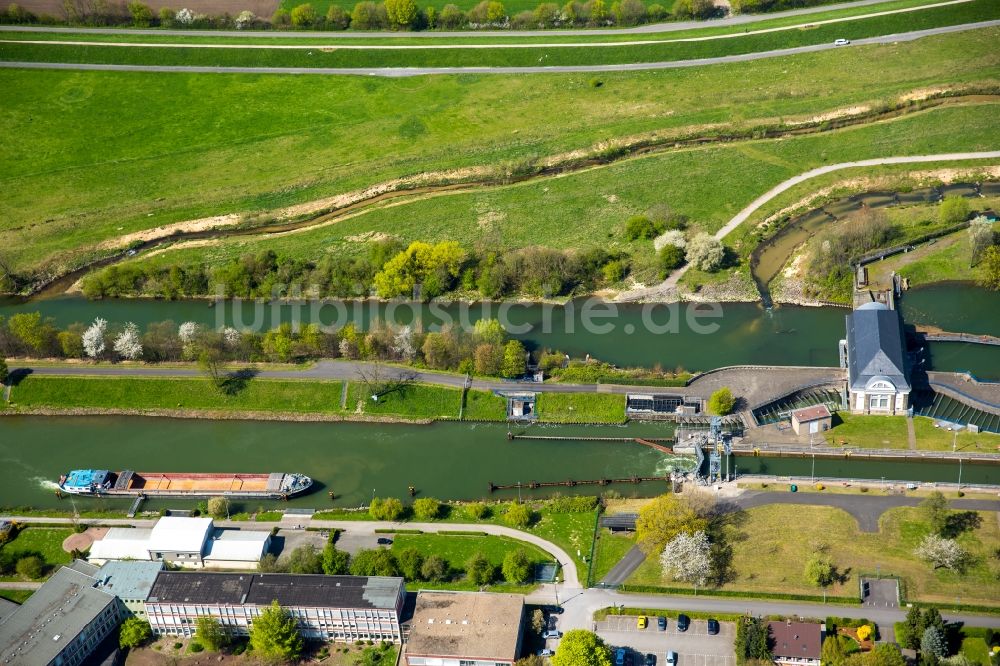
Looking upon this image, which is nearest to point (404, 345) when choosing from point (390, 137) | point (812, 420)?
point (812, 420)

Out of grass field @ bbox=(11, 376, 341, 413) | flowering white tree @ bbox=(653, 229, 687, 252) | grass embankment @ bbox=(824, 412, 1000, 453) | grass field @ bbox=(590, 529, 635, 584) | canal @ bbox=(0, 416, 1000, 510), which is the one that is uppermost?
flowering white tree @ bbox=(653, 229, 687, 252)

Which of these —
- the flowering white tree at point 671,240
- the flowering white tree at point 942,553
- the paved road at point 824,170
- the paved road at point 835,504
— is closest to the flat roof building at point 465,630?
the paved road at point 835,504

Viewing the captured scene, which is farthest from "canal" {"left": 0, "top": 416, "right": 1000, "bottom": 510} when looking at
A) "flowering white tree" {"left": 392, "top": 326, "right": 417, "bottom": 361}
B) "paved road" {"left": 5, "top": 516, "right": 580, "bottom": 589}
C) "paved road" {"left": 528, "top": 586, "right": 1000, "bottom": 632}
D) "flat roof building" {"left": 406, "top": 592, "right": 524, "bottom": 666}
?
"flat roof building" {"left": 406, "top": 592, "right": 524, "bottom": 666}

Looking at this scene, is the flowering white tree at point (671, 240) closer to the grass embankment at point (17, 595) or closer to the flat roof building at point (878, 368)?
the flat roof building at point (878, 368)

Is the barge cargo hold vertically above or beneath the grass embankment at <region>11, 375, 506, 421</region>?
beneath

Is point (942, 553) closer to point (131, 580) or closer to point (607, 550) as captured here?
point (607, 550)

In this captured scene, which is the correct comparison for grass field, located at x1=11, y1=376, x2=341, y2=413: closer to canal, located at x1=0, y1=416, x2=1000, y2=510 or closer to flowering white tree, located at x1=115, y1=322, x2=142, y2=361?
canal, located at x1=0, y1=416, x2=1000, y2=510
